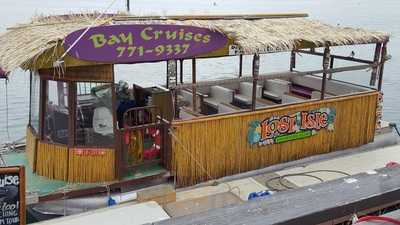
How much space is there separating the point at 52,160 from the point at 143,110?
174 cm

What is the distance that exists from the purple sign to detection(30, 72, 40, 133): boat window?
4.72 ft

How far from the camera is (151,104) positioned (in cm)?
878

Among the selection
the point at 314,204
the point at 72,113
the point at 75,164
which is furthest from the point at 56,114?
the point at 314,204

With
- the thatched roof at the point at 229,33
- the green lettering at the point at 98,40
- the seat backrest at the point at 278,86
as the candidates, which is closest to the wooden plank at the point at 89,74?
the green lettering at the point at 98,40

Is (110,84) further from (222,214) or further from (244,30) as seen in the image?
(222,214)

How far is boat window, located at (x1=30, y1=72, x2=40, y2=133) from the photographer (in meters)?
8.06

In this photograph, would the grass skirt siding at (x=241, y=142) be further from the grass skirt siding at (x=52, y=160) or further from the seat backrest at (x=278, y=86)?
the seat backrest at (x=278, y=86)

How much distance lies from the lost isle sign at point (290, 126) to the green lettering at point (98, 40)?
3128 millimetres

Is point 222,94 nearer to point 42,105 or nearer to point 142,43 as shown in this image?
point 142,43

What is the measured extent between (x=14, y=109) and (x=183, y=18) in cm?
→ 1405

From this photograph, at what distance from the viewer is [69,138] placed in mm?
7699

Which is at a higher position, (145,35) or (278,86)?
(145,35)

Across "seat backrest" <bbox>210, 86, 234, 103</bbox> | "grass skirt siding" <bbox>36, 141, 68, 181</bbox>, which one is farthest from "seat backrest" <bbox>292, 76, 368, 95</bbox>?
"grass skirt siding" <bbox>36, 141, 68, 181</bbox>

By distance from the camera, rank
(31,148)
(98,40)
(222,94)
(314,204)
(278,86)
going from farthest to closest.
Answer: (278,86) → (222,94) → (31,148) → (98,40) → (314,204)
